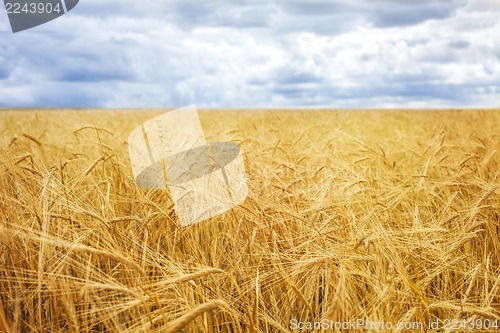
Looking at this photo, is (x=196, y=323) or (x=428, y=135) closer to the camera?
(x=196, y=323)

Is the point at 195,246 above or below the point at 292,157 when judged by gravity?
below

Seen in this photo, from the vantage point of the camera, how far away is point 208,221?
201 cm

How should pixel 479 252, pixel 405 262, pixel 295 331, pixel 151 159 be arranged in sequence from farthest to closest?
1. pixel 151 159
2. pixel 479 252
3. pixel 405 262
4. pixel 295 331

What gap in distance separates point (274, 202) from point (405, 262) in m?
0.62

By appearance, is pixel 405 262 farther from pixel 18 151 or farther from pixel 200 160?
pixel 18 151

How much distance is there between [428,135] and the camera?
5.76 m

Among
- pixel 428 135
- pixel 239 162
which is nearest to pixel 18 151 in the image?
pixel 239 162

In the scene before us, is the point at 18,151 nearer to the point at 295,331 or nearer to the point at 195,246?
the point at 195,246

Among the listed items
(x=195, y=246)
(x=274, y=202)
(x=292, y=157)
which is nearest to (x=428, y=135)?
(x=292, y=157)

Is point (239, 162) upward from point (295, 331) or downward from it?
upward

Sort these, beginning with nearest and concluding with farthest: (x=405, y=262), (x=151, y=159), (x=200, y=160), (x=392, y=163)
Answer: (x=405, y=262) < (x=200, y=160) < (x=151, y=159) < (x=392, y=163)

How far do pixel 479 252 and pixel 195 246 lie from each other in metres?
1.50

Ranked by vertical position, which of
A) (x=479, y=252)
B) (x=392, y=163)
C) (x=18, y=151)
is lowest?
(x=479, y=252)

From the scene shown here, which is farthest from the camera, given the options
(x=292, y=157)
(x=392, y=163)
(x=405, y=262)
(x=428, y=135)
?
(x=428, y=135)
